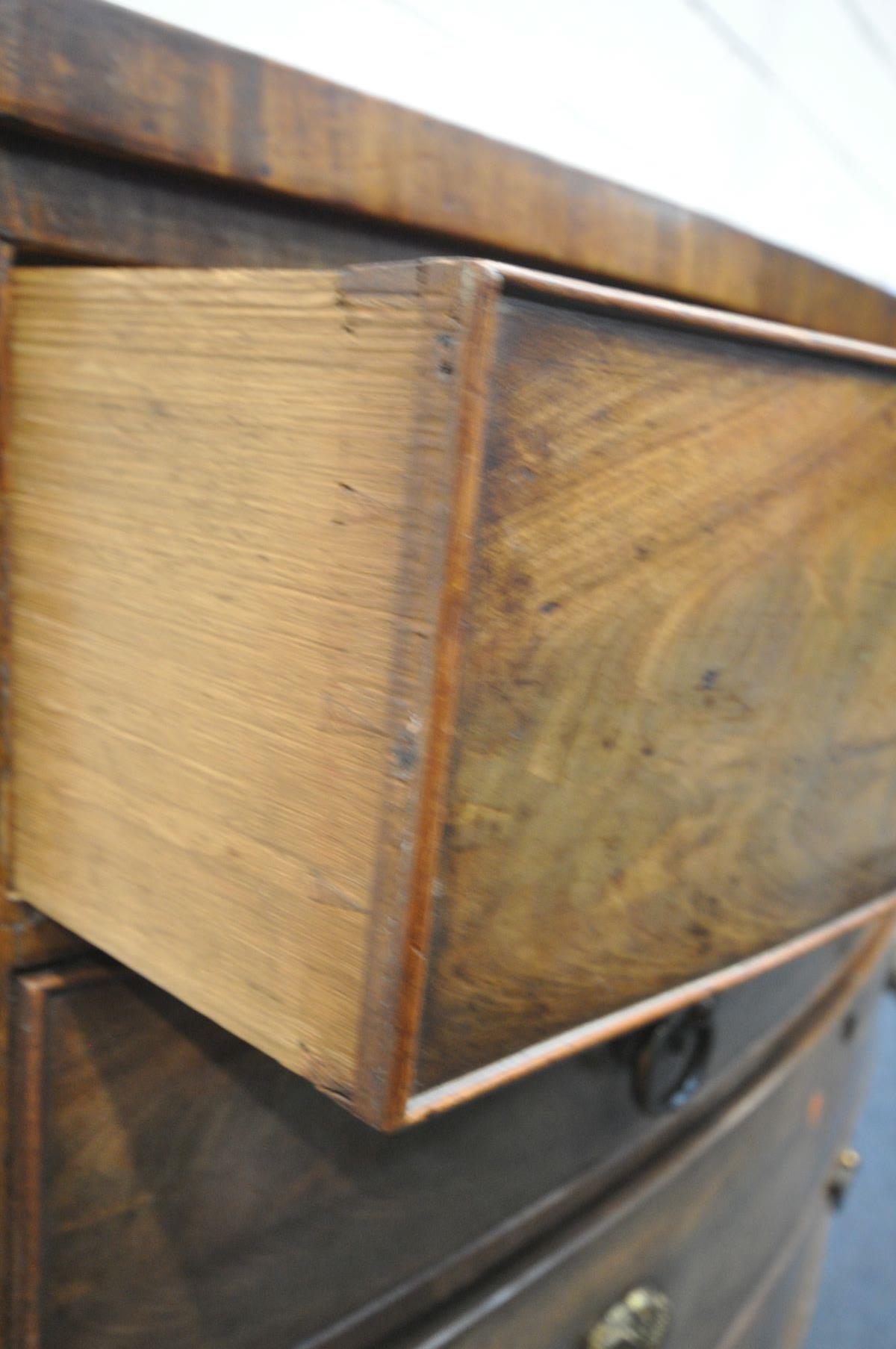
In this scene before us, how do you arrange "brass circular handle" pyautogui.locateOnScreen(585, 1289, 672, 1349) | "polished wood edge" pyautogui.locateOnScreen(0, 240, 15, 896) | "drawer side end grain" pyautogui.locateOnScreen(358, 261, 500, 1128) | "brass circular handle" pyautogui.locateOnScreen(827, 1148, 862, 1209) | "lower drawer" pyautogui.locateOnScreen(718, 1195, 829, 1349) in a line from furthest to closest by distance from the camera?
1. "brass circular handle" pyautogui.locateOnScreen(827, 1148, 862, 1209)
2. "lower drawer" pyautogui.locateOnScreen(718, 1195, 829, 1349)
3. "brass circular handle" pyautogui.locateOnScreen(585, 1289, 672, 1349)
4. "polished wood edge" pyautogui.locateOnScreen(0, 240, 15, 896)
5. "drawer side end grain" pyautogui.locateOnScreen(358, 261, 500, 1128)

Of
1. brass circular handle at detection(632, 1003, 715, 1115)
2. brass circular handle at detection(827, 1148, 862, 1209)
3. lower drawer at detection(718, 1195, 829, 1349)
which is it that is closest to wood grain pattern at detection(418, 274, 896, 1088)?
brass circular handle at detection(632, 1003, 715, 1115)

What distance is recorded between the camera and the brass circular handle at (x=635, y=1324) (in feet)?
2.17

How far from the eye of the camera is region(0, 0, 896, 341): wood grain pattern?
346mm

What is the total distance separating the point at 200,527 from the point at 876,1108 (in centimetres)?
203

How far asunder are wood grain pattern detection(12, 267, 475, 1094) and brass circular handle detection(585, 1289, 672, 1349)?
0.46 m

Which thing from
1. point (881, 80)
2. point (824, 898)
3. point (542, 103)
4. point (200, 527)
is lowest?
point (824, 898)

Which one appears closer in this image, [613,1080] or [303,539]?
[303,539]

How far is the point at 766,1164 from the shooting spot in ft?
2.84

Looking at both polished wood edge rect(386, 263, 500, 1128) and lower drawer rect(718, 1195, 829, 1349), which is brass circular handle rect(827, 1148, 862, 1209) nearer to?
lower drawer rect(718, 1195, 829, 1349)

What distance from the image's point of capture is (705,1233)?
78 centimetres

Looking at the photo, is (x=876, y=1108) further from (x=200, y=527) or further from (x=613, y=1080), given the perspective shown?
(x=200, y=527)

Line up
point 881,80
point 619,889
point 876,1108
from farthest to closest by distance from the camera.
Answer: point 876,1108
point 881,80
point 619,889

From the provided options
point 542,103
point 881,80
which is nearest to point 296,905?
point 542,103

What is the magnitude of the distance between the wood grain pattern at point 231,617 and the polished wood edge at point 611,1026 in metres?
0.04
